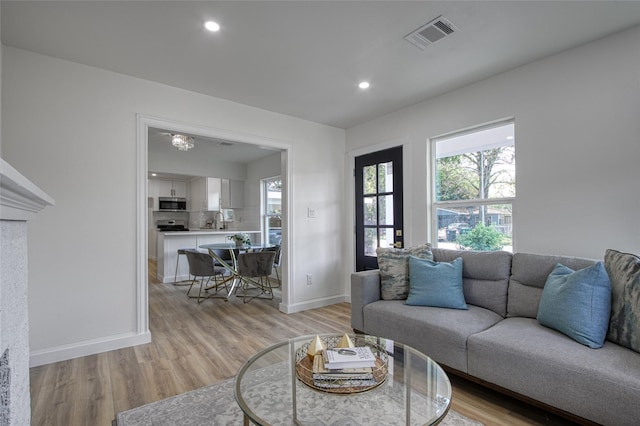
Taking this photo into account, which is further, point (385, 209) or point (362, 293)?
point (385, 209)

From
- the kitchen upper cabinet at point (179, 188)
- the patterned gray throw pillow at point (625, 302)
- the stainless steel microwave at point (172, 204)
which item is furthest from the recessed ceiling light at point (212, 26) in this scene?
the kitchen upper cabinet at point (179, 188)

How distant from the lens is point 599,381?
1520 mm

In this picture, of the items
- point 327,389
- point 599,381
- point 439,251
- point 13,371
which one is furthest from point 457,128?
point 13,371

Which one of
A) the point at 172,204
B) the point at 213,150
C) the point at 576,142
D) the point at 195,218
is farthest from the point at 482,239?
the point at 172,204

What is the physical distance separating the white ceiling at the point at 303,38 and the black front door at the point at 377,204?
108 cm

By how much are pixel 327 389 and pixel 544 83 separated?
Answer: 2955 millimetres

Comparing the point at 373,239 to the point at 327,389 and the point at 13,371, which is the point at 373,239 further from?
the point at 13,371

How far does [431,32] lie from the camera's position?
7.56 feet

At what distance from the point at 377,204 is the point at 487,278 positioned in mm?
1840

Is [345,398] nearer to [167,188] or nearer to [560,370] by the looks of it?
[560,370]

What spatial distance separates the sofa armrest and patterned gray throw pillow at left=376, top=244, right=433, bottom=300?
65 mm

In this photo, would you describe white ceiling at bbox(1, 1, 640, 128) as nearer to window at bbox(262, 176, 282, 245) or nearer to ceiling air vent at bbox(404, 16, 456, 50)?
ceiling air vent at bbox(404, 16, 456, 50)

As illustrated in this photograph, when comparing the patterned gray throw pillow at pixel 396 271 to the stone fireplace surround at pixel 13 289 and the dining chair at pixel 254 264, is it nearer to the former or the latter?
the dining chair at pixel 254 264

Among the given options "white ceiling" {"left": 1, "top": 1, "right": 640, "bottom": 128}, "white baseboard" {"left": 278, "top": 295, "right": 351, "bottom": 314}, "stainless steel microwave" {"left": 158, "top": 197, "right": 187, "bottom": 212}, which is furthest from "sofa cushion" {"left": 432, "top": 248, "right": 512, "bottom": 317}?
"stainless steel microwave" {"left": 158, "top": 197, "right": 187, "bottom": 212}
